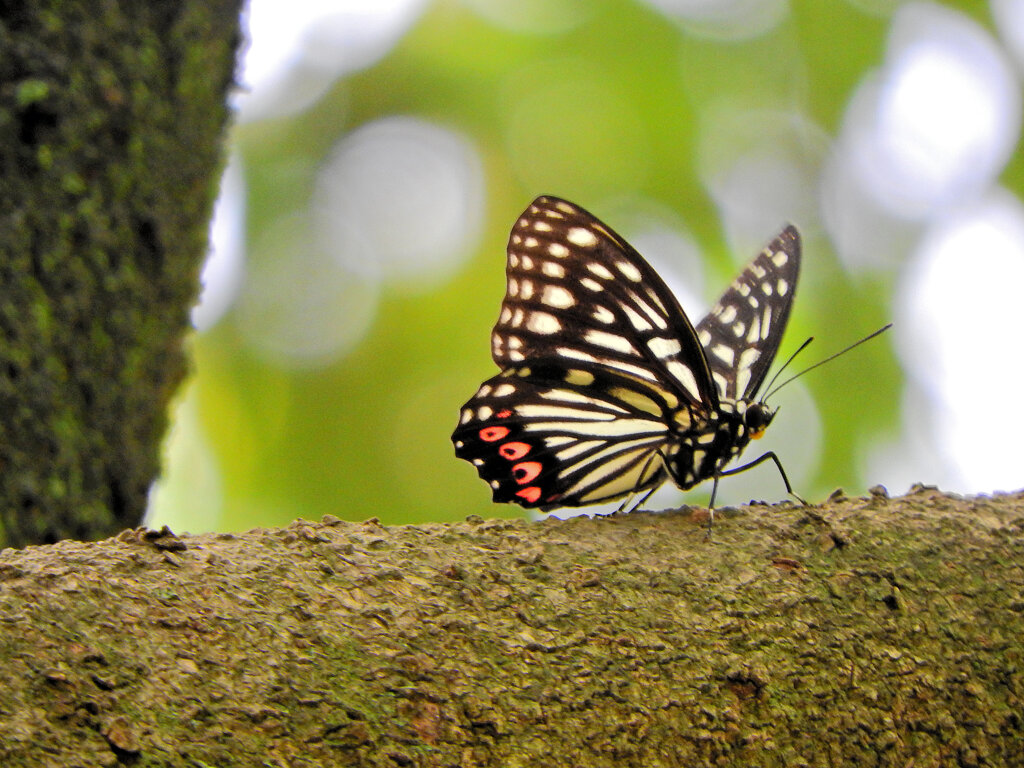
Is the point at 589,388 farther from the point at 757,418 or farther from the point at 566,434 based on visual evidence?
the point at 757,418

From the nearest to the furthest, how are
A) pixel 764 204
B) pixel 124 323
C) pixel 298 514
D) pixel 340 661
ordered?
pixel 340 661 → pixel 124 323 → pixel 298 514 → pixel 764 204

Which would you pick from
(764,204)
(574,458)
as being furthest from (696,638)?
(764,204)

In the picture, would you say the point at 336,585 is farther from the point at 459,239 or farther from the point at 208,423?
the point at 459,239

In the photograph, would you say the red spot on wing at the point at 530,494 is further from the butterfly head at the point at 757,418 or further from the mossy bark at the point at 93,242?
the mossy bark at the point at 93,242

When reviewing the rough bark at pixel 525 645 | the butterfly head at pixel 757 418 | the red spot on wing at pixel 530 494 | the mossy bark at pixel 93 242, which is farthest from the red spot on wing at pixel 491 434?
the mossy bark at pixel 93 242

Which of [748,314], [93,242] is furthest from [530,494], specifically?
[93,242]

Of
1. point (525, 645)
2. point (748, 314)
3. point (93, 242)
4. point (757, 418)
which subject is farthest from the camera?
point (748, 314)
